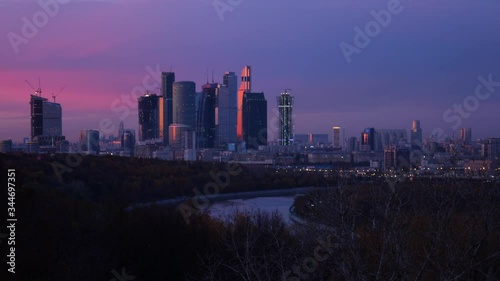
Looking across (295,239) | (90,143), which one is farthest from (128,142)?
(295,239)

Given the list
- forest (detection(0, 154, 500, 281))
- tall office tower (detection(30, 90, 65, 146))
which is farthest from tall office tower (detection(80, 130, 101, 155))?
forest (detection(0, 154, 500, 281))

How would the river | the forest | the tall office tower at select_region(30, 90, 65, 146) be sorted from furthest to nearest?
the tall office tower at select_region(30, 90, 65, 146) < the river < the forest

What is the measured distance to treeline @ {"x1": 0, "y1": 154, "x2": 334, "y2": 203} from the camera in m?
15.9

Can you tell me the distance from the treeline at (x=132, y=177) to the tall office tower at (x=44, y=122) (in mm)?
6881

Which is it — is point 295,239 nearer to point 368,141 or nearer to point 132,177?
point 132,177

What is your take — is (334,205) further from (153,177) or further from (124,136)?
(124,136)

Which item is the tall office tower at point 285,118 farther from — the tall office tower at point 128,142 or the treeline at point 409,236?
the treeline at point 409,236

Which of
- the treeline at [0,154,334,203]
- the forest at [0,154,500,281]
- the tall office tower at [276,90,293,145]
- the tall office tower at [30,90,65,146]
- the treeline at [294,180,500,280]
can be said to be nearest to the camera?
the treeline at [294,180,500,280]

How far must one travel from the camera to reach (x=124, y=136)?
1756 inches

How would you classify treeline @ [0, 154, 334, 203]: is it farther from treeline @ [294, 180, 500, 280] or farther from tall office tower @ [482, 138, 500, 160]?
treeline @ [294, 180, 500, 280]

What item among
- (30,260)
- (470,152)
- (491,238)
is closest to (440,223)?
(491,238)

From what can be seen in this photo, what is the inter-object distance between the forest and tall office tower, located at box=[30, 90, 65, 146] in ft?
75.0

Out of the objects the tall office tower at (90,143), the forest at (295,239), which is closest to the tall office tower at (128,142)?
the tall office tower at (90,143)

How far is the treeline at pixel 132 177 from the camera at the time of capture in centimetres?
1591
